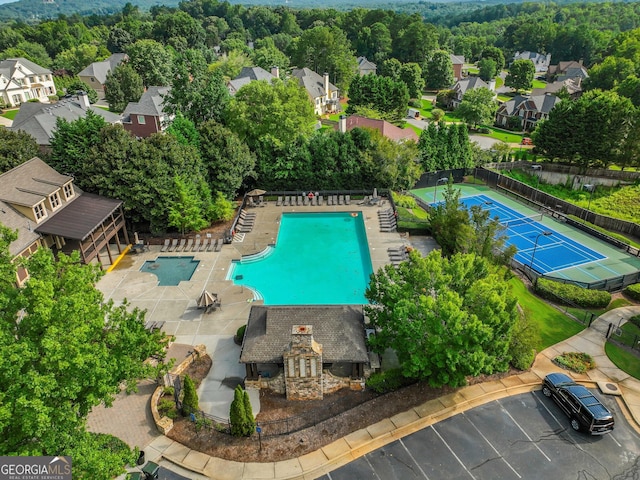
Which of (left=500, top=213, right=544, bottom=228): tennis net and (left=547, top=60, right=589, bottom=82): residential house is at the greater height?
(left=547, top=60, right=589, bottom=82): residential house

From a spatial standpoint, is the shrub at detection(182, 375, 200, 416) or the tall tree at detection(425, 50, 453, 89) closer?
the shrub at detection(182, 375, 200, 416)

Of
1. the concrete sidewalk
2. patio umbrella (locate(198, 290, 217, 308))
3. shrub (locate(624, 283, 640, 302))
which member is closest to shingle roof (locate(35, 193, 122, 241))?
patio umbrella (locate(198, 290, 217, 308))

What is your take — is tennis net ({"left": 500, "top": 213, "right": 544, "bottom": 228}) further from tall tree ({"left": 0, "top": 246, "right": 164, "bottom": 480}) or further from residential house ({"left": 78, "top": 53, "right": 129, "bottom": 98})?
residential house ({"left": 78, "top": 53, "right": 129, "bottom": 98})

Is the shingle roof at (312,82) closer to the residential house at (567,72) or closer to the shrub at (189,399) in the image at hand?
the residential house at (567,72)

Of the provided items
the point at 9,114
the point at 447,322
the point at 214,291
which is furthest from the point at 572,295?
the point at 9,114

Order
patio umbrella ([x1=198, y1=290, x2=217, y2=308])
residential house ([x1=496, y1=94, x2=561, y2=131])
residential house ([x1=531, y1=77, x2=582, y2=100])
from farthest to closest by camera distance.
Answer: residential house ([x1=531, y1=77, x2=582, y2=100]), residential house ([x1=496, y1=94, x2=561, y2=131]), patio umbrella ([x1=198, y1=290, x2=217, y2=308])

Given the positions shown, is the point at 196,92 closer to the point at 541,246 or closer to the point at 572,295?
the point at 541,246

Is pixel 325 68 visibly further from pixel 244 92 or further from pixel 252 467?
pixel 252 467
